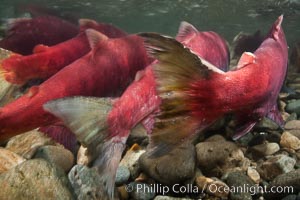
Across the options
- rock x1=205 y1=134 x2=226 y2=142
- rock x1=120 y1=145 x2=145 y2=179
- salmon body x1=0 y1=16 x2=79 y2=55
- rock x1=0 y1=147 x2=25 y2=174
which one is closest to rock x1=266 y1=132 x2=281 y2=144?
rock x1=205 y1=134 x2=226 y2=142

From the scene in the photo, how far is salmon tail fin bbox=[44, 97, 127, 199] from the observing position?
6.87 feet

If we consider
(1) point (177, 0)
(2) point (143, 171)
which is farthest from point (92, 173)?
(1) point (177, 0)

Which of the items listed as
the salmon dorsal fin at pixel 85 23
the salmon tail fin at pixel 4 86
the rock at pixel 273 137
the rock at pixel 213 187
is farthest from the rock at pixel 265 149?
the salmon tail fin at pixel 4 86

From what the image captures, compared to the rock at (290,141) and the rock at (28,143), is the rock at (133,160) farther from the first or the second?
the rock at (290,141)

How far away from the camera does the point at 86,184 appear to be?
2.55 meters

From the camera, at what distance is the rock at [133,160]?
3031 millimetres

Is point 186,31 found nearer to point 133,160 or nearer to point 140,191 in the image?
point 133,160

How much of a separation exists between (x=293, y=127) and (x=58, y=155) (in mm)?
2757

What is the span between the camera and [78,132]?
2.13 m

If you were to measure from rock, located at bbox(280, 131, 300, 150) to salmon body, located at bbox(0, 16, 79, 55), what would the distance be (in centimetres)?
337

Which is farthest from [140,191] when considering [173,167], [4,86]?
[4,86]

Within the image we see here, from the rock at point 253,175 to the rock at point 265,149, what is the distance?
0.29 m

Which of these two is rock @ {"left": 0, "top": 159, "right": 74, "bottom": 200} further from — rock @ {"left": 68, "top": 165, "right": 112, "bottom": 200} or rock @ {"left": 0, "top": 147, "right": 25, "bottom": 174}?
rock @ {"left": 0, "top": 147, "right": 25, "bottom": 174}

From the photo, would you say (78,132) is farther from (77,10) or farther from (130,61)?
(77,10)
